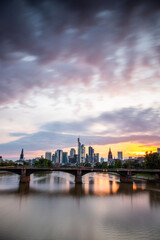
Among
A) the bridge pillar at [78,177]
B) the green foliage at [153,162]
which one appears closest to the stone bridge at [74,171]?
the bridge pillar at [78,177]

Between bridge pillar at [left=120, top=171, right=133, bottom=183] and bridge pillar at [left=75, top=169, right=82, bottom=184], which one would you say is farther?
bridge pillar at [left=120, top=171, right=133, bottom=183]

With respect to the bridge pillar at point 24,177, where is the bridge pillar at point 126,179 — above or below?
below

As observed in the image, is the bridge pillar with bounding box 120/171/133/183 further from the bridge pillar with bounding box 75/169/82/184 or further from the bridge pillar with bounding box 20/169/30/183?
the bridge pillar with bounding box 20/169/30/183

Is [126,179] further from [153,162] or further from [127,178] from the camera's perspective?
[153,162]

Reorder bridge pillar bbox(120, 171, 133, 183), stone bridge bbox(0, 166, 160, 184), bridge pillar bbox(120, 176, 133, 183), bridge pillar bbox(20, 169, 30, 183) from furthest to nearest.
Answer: bridge pillar bbox(120, 171, 133, 183) < bridge pillar bbox(120, 176, 133, 183) < stone bridge bbox(0, 166, 160, 184) < bridge pillar bbox(20, 169, 30, 183)

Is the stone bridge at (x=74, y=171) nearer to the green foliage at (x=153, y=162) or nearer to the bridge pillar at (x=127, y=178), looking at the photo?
the bridge pillar at (x=127, y=178)

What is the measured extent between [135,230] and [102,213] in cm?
852

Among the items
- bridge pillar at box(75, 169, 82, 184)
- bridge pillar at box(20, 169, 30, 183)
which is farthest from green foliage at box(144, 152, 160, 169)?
bridge pillar at box(20, 169, 30, 183)

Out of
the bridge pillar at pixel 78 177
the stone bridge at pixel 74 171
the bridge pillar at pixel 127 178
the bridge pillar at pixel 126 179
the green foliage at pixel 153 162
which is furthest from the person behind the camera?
the green foliage at pixel 153 162

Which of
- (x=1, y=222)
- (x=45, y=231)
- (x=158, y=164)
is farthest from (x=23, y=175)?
(x=158, y=164)

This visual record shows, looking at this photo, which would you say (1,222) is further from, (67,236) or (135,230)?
(135,230)

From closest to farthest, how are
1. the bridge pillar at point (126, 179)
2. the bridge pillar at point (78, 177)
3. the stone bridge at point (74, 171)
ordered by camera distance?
the stone bridge at point (74, 171) < the bridge pillar at point (78, 177) < the bridge pillar at point (126, 179)

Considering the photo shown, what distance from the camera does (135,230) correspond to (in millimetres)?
22312

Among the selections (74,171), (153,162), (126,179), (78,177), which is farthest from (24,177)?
(153,162)
